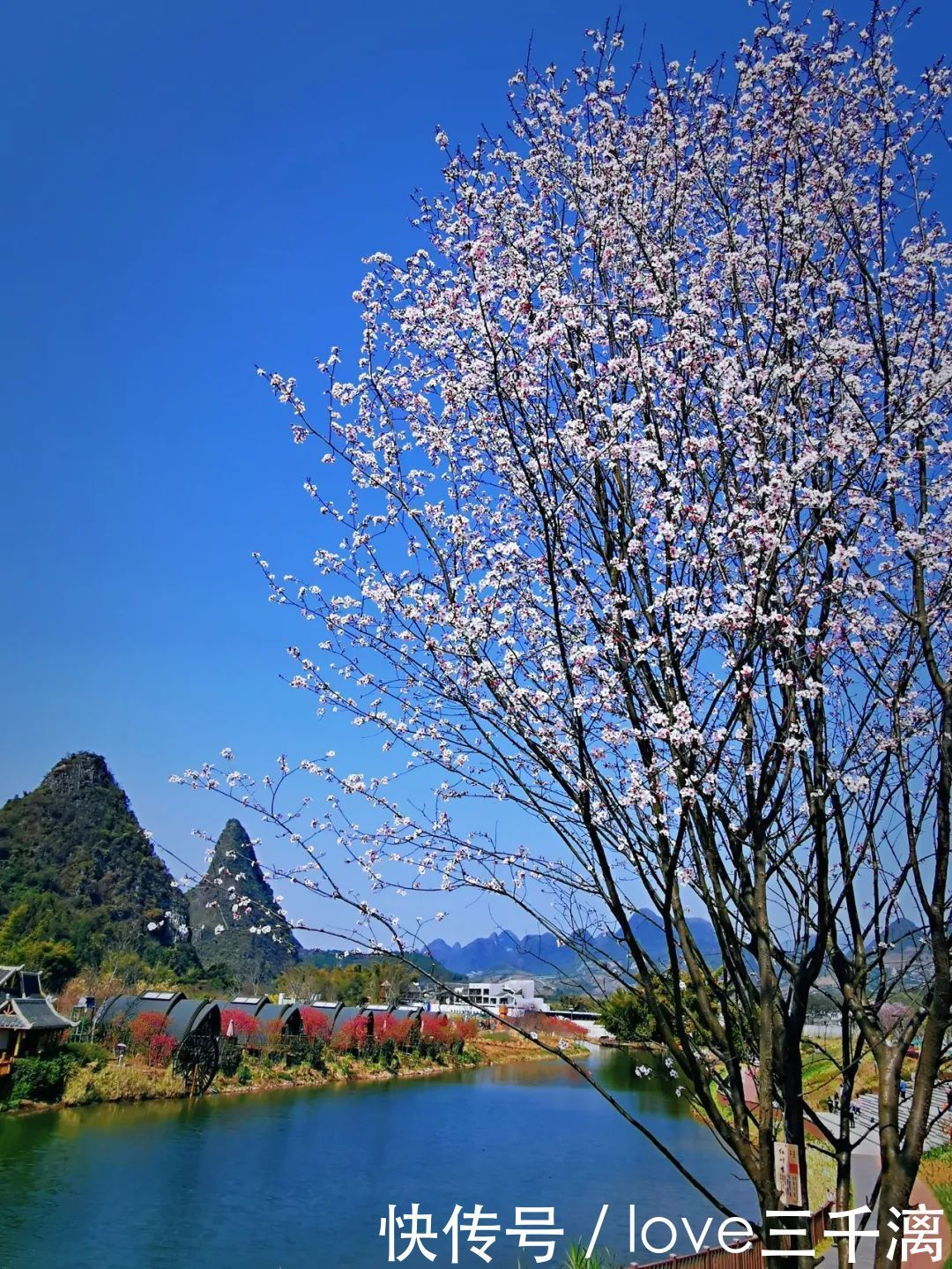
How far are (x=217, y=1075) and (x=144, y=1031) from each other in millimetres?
2764

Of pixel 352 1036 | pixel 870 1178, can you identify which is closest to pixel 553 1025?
pixel 352 1036

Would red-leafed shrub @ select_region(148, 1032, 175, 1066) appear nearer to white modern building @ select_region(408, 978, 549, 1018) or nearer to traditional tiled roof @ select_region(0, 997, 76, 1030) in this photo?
traditional tiled roof @ select_region(0, 997, 76, 1030)

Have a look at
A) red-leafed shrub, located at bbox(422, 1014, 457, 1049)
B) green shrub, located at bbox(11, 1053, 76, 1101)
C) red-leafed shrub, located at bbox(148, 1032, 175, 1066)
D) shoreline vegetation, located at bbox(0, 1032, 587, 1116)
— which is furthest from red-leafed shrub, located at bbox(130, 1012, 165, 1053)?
red-leafed shrub, located at bbox(422, 1014, 457, 1049)

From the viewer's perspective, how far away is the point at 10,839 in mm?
67125

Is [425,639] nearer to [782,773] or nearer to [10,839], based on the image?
[782,773]

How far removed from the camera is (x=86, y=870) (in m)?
67.2

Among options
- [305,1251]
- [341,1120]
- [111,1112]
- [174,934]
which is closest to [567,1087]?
[341,1120]

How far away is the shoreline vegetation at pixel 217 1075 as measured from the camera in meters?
20.6

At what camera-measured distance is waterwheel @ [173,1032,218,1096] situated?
24.1 metres

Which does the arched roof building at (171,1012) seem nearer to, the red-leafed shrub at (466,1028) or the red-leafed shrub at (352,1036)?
the red-leafed shrub at (352,1036)

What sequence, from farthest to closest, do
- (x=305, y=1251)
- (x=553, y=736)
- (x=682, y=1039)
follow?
(x=305, y=1251) → (x=553, y=736) → (x=682, y=1039)

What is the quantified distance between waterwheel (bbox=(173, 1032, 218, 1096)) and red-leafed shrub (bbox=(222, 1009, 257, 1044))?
7.15 feet

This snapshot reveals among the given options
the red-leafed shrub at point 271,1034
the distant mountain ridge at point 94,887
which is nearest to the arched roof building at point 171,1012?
the red-leafed shrub at point 271,1034

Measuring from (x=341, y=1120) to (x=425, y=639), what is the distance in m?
20.9
